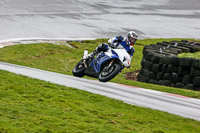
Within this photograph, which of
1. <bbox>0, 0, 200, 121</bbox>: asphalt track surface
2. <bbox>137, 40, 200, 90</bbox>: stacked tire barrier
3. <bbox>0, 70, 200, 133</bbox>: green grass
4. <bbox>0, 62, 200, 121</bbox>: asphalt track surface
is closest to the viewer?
<bbox>0, 70, 200, 133</bbox>: green grass

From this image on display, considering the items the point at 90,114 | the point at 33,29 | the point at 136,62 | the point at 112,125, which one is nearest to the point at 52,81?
the point at 90,114

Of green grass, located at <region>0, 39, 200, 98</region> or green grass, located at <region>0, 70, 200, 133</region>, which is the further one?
green grass, located at <region>0, 39, 200, 98</region>

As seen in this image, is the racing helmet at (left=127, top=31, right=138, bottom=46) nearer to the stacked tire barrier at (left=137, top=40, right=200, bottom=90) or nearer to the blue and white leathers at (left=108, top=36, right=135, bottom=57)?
the blue and white leathers at (left=108, top=36, right=135, bottom=57)

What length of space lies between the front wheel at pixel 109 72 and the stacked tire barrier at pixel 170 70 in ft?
10.2

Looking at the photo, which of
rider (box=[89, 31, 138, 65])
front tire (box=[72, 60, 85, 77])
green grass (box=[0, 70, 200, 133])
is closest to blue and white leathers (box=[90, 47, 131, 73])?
rider (box=[89, 31, 138, 65])

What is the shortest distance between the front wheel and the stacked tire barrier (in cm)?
310

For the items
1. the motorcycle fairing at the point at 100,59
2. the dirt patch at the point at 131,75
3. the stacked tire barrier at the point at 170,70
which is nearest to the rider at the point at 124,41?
the motorcycle fairing at the point at 100,59

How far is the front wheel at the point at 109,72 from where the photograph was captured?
10.6 meters

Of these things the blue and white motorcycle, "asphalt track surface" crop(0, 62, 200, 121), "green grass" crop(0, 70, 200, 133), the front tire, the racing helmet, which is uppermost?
the racing helmet

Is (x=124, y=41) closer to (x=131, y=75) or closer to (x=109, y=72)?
(x=109, y=72)

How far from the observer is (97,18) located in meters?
30.8

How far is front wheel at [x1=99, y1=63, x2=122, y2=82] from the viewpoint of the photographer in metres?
10.6

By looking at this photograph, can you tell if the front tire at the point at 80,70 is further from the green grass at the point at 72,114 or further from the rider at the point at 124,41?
the green grass at the point at 72,114

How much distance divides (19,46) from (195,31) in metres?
15.1
